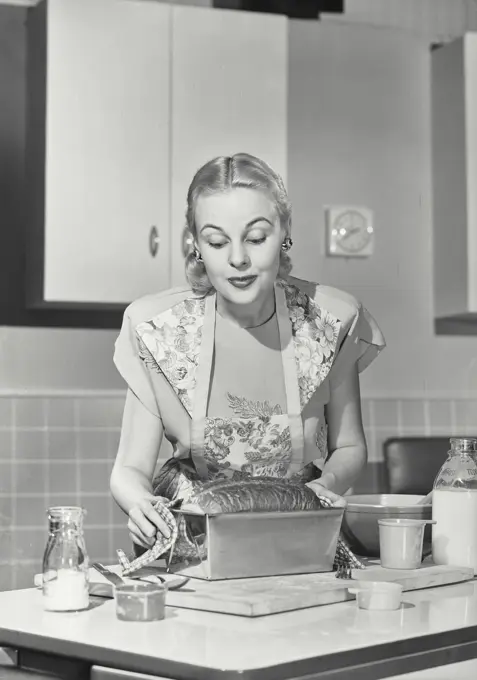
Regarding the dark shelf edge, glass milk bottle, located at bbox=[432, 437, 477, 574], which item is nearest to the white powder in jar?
glass milk bottle, located at bbox=[432, 437, 477, 574]

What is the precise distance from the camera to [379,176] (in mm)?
3832

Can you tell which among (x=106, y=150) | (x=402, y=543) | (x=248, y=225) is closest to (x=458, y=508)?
(x=402, y=543)

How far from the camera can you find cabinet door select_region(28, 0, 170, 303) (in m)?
3.18

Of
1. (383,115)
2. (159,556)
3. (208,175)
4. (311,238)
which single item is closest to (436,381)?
(311,238)

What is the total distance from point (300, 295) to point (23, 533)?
167cm

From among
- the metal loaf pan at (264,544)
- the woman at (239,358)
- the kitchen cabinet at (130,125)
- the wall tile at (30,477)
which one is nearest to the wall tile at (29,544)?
the wall tile at (30,477)

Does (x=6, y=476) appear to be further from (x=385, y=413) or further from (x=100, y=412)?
(x=385, y=413)

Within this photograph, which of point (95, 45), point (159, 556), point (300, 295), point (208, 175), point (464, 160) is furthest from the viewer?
point (464, 160)

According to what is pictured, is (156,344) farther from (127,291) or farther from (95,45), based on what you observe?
(95,45)

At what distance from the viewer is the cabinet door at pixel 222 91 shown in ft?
10.9

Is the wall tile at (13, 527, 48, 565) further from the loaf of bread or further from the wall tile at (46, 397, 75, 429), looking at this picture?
the loaf of bread

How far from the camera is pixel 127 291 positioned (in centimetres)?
325

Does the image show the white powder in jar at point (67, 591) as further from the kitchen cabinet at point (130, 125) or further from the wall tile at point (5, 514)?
the wall tile at point (5, 514)

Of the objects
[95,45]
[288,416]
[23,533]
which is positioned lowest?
[23,533]
